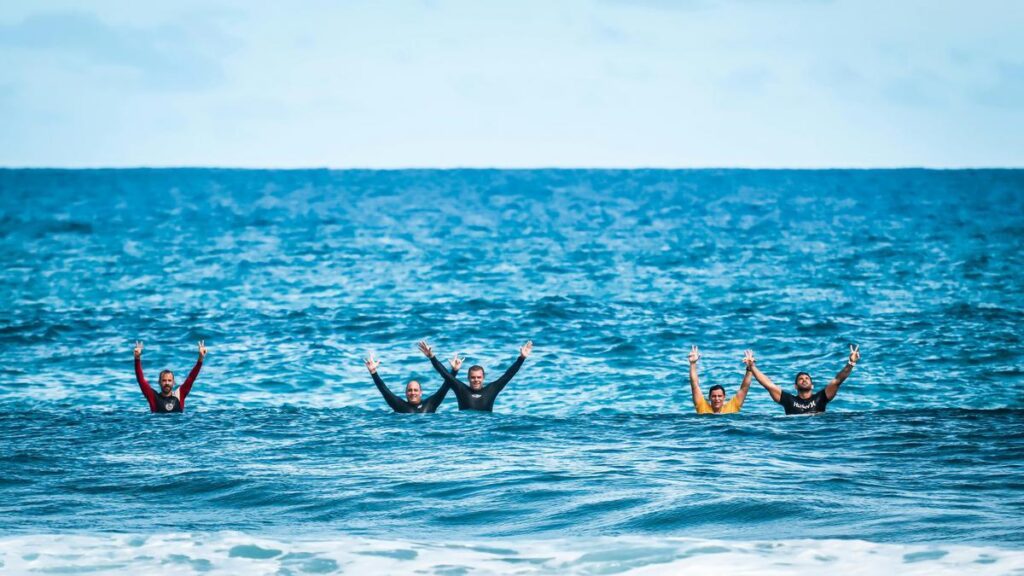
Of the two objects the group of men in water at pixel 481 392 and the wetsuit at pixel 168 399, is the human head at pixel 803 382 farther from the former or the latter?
the wetsuit at pixel 168 399

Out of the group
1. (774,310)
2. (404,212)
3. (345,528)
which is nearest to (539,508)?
(345,528)

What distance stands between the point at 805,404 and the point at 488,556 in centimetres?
963

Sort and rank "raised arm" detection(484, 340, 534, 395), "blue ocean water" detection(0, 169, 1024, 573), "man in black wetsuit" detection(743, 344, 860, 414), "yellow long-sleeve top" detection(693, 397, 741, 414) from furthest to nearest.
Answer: "raised arm" detection(484, 340, 534, 395), "yellow long-sleeve top" detection(693, 397, 741, 414), "man in black wetsuit" detection(743, 344, 860, 414), "blue ocean water" detection(0, 169, 1024, 573)

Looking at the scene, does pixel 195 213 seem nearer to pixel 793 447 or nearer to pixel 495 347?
pixel 495 347

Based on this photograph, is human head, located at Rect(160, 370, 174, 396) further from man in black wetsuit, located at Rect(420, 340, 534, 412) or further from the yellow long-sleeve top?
the yellow long-sleeve top

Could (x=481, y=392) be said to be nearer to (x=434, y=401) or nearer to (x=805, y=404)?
(x=434, y=401)

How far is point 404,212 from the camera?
93938 mm

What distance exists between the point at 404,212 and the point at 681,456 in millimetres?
78319

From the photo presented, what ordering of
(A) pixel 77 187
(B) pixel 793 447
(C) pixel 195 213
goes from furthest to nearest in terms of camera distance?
(A) pixel 77 187
(C) pixel 195 213
(B) pixel 793 447

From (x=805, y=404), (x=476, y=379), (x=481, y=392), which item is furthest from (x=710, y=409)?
(x=476, y=379)

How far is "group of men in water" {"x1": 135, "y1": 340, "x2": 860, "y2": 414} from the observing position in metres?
20.3

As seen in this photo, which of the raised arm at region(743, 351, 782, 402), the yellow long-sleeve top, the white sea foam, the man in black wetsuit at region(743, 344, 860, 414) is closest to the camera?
the white sea foam

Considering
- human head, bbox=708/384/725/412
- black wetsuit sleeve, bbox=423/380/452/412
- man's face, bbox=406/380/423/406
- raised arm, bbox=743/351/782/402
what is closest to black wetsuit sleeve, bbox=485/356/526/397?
black wetsuit sleeve, bbox=423/380/452/412

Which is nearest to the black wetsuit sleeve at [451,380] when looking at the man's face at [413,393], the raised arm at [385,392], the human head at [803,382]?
the man's face at [413,393]
